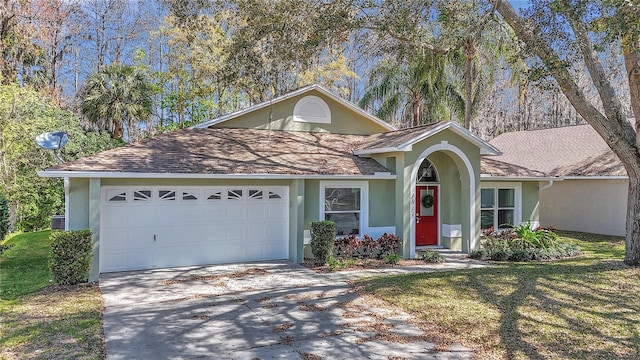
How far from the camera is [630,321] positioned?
6.52 meters

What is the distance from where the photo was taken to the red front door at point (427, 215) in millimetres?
14453

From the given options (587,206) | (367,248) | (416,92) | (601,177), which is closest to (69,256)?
(367,248)

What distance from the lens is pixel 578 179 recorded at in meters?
18.9

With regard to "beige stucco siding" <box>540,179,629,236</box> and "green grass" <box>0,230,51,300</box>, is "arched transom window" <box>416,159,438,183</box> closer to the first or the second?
"beige stucco siding" <box>540,179,629,236</box>

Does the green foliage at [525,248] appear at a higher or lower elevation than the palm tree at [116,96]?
lower

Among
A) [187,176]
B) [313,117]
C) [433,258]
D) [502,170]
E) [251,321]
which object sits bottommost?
[251,321]

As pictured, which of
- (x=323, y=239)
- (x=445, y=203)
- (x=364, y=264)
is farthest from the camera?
(x=445, y=203)

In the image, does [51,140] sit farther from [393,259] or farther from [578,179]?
[578,179]

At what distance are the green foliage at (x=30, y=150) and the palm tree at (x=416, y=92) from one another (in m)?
13.7

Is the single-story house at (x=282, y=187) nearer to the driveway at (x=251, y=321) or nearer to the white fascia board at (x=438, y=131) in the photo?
the white fascia board at (x=438, y=131)

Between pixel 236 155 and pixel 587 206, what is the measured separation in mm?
15323

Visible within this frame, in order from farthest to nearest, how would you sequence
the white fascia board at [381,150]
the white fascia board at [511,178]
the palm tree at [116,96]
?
the palm tree at [116,96], the white fascia board at [511,178], the white fascia board at [381,150]

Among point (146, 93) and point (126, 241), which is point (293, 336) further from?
point (146, 93)

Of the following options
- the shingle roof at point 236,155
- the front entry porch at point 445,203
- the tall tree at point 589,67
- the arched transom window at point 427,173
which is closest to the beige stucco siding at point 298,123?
the shingle roof at point 236,155
